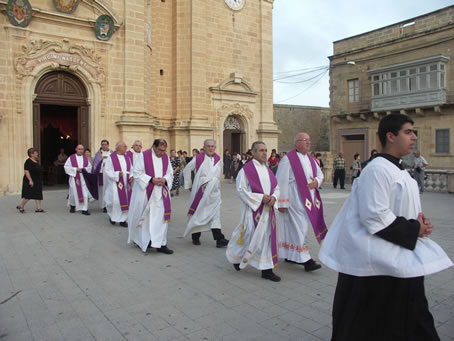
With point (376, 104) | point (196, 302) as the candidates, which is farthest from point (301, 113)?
point (196, 302)

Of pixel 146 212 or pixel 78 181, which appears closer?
pixel 146 212

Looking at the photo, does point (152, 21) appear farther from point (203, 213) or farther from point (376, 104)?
point (376, 104)

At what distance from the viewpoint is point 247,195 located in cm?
504

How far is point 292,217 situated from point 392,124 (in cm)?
290

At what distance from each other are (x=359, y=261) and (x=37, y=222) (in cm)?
809

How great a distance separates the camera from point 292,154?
5.60 metres

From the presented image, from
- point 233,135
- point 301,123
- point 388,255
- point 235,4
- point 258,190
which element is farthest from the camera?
point 301,123

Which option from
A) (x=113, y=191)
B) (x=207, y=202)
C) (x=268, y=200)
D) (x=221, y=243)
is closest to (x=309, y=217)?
(x=268, y=200)

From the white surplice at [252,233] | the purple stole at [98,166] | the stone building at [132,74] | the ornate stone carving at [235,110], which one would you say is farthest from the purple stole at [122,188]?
the ornate stone carving at [235,110]

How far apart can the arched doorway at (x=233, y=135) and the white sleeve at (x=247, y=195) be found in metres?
15.0

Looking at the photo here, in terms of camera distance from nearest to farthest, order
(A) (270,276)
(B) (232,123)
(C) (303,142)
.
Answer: (A) (270,276), (C) (303,142), (B) (232,123)

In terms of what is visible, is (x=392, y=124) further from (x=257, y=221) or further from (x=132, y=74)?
(x=132, y=74)

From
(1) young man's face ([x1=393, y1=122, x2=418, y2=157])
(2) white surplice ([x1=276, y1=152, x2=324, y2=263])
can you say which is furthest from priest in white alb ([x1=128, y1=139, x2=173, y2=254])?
(1) young man's face ([x1=393, y1=122, x2=418, y2=157])

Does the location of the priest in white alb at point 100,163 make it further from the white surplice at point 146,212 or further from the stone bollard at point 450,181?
the stone bollard at point 450,181
